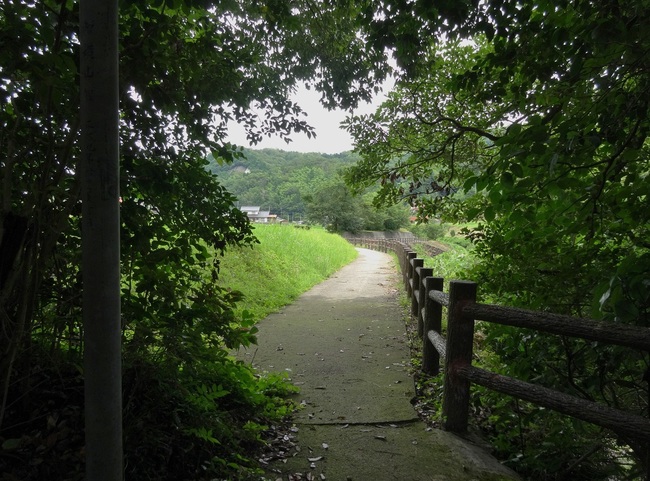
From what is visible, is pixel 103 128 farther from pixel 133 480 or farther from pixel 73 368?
pixel 73 368

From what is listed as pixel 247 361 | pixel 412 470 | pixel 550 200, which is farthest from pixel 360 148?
pixel 412 470

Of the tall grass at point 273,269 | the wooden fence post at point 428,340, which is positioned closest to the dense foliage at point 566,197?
the wooden fence post at point 428,340

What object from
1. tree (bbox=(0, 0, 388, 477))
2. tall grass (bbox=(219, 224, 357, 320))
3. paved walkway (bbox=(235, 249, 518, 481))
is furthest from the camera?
tall grass (bbox=(219, 224, 357, 320))

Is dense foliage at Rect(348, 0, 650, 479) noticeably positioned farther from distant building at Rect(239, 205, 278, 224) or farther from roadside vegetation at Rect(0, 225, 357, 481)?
roadside vegetation at Rect(0, 225, 357, 481)

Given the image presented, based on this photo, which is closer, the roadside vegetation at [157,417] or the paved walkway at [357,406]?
the roadside vegetation at [157,417]

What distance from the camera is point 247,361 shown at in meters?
5.22

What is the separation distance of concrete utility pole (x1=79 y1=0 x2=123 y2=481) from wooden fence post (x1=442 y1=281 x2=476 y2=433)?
2516 mm

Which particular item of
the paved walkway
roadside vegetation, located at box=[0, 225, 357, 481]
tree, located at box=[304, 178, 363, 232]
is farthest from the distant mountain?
roadside vegetation, located at box=[0, 225, 357, 481]

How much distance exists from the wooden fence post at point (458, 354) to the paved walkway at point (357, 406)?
16 centimetres

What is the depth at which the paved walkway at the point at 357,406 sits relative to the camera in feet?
9.23

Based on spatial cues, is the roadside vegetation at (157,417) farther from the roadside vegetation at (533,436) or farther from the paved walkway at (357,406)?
the roadside vegetation at (533,436)

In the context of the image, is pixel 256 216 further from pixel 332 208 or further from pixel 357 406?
pixel 332 208

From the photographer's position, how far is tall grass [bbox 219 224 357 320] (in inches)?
351

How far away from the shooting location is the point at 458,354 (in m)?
3.23
